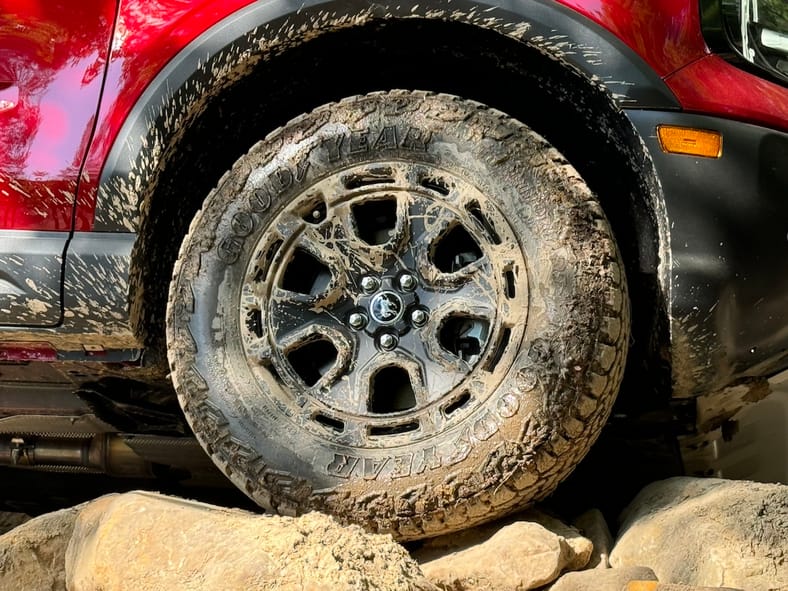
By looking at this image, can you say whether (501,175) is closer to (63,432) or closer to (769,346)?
(769,346)

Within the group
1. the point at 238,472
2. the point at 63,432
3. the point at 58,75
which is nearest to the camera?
the point at 238,472

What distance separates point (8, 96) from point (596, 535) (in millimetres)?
1758

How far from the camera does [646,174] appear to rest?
6.39 feet

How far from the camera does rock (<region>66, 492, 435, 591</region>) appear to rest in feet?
5.18

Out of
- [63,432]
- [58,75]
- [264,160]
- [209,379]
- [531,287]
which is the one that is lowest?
[63,432]

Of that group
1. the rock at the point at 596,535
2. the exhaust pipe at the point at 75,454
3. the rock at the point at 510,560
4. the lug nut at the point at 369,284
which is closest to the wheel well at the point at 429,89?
the rock at the point at 596,535

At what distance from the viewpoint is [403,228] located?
2.02m

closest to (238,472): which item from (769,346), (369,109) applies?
(369,109)

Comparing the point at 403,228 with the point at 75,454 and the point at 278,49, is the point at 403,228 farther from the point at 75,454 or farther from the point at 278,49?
the point at 75,454

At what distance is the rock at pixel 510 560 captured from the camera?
1776 millimetres

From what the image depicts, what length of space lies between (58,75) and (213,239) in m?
0.57

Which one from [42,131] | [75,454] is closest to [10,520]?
[75,454]

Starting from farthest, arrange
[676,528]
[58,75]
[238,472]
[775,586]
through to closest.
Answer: [58,75]
[238,472]
[676,528]
[775,586]

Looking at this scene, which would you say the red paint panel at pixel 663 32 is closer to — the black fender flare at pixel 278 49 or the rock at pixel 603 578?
the black fender flare at pixel 278 49
